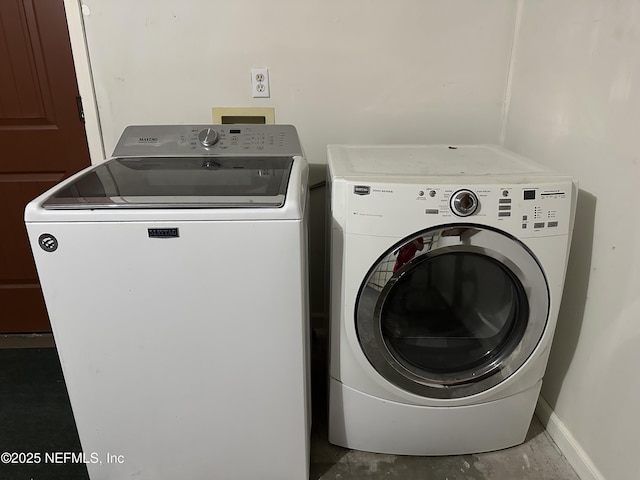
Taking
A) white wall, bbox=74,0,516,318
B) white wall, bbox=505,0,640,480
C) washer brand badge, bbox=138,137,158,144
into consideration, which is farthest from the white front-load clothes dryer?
washer brand badge, bbox=138,137,158,144

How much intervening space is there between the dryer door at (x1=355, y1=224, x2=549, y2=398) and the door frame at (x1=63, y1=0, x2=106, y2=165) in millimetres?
1220

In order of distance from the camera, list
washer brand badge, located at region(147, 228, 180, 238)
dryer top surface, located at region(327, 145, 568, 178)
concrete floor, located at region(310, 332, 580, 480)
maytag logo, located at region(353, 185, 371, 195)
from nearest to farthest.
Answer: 1. washer brand badge, located at region(147, 228, 180, 238)
2. maytag logo, located at region(353, 185, 371, 195)
3. dryer top surface, located at region(327, 145, 568, 178)
4. concrete floor, located at region(310, 332, 580, 480)

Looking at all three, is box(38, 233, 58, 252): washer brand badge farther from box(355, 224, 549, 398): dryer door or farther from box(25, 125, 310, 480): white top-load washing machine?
box(355, 224, 549, 398): dryer door

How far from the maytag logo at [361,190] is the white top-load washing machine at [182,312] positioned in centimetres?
13

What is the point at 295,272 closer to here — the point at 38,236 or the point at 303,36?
the point at 38,236

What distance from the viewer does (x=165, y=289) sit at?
44.1 inches

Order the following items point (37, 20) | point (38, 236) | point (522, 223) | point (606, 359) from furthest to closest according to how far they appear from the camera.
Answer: point (37, 20) → point (606, 359) → point (522, 223) → point (38, 236)

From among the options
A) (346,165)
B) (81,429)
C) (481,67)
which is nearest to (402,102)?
(481,67)

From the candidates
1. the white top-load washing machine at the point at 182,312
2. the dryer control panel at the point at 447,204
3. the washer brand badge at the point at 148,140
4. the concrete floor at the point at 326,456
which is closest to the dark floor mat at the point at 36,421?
the concrete floor at the point at 326,456

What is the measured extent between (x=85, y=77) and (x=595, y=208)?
5.68 ft

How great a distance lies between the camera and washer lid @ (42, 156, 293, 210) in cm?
108

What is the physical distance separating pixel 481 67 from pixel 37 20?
1604 mm

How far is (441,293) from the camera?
1.35 metres

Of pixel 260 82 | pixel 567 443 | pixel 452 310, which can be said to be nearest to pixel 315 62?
pixel 260 82
